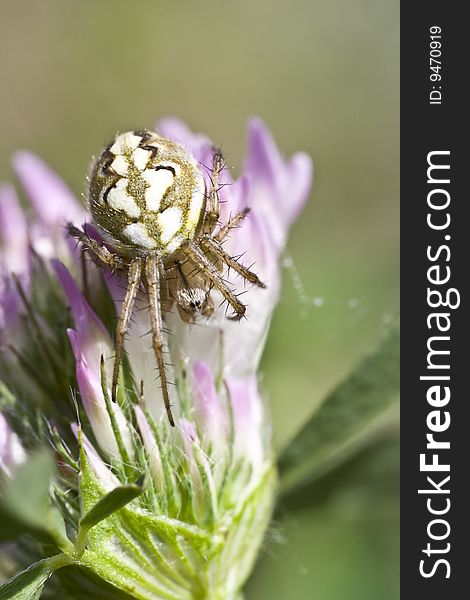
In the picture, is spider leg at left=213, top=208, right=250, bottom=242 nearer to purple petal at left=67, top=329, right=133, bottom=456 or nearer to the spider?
the spider

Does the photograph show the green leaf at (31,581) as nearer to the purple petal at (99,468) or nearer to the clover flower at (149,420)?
the clover flower at (149,420)

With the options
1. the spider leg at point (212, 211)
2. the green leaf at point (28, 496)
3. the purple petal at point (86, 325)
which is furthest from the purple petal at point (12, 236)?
the green leaf at point (28, 496)

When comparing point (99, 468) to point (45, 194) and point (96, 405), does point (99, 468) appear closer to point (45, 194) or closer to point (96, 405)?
point (96, 405)

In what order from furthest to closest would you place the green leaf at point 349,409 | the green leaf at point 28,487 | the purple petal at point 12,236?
the purple petal at point 12,236
the green leaf at point 349,409
the green leaf at point 28,487

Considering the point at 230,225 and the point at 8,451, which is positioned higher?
the point at 230,225

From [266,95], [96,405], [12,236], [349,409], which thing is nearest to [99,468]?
[96,405]

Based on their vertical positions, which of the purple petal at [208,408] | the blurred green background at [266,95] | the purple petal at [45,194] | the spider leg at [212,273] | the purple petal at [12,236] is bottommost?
the purple petal at [208,408]
